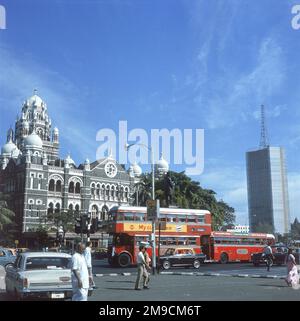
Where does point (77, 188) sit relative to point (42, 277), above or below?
above

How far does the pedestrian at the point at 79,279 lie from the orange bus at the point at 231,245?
28703 mm

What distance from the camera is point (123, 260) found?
108 ft

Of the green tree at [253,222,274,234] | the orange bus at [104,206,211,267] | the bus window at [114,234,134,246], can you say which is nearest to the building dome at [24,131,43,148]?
the green tree at [253,222,274,234]

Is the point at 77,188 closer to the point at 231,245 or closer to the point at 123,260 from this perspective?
the point at 231,245

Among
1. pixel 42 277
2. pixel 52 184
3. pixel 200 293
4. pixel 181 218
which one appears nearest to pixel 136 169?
pixel 52 184

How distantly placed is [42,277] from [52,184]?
7040 centimetres

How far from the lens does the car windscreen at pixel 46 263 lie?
40.9 ft

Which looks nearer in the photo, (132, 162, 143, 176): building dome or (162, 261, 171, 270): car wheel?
(162, 261, 171, 270): car wheel

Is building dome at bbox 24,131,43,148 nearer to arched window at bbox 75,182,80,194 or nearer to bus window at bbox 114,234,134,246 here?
arched window at bbox 75,182,80,194

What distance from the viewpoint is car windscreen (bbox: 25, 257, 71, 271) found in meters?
12.5

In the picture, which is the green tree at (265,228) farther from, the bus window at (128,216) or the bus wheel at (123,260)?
the bus wheel at (123,260)

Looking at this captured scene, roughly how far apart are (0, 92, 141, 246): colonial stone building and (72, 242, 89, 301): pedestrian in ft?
211
